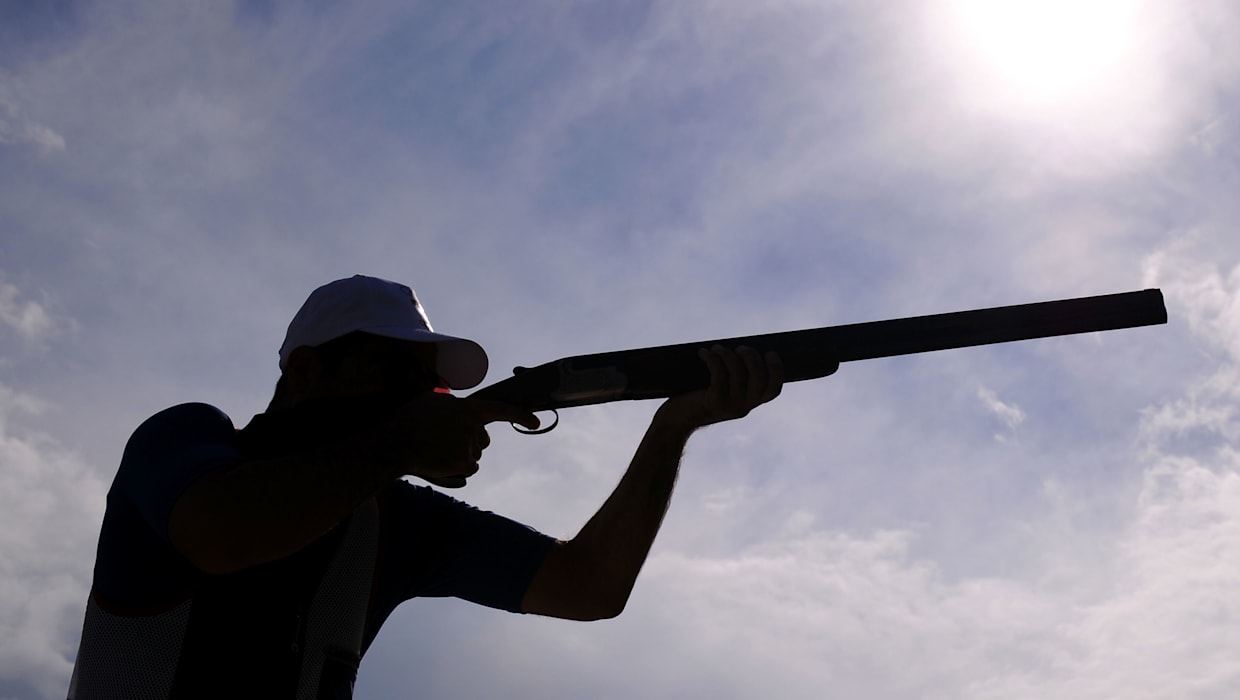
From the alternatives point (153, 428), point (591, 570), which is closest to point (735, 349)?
point (591, 570)

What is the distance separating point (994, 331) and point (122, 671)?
525cm

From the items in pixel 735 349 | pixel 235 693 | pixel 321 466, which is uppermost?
pixel 735 349

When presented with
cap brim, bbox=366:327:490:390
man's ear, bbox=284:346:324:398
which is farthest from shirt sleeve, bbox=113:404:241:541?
cap brim, bbox=366:327:490:390

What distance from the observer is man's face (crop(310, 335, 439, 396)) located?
4.65 m

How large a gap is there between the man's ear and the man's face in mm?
24

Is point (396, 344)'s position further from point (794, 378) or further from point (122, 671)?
point (794, 378)

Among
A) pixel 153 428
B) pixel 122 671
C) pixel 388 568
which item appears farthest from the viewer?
pixel 388 568

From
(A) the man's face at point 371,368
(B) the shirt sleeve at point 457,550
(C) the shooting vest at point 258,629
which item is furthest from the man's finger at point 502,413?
(C) the shooting vest at point 258,629

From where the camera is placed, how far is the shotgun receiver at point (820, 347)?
620cm

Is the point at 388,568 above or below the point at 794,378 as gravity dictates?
below

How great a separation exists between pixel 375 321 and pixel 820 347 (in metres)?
2.96

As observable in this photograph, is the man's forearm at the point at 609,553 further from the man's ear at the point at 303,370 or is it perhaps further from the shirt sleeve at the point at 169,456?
the shirt sleeve at the point at 169,456

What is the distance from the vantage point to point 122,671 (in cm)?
368

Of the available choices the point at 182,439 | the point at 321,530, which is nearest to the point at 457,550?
the point at 321,530
